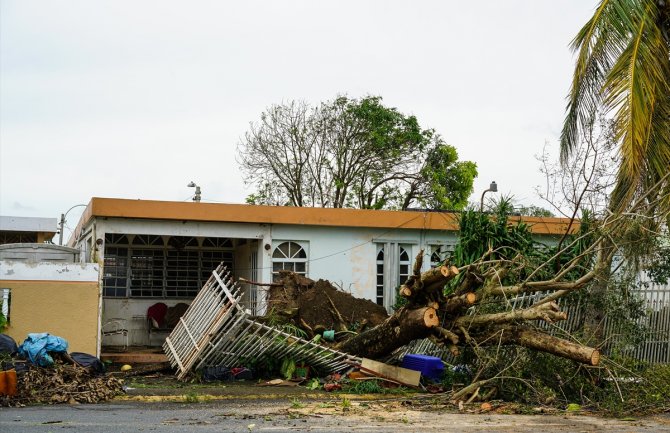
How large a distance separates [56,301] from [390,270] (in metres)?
7.30

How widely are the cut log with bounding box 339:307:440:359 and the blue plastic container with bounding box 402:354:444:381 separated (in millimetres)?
461

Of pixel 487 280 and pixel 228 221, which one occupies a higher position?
pixel 228 221

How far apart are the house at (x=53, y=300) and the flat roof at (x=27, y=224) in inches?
657

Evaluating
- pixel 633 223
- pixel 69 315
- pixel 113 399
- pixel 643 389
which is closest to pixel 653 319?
pixel 633 223

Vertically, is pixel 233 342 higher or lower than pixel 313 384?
higher

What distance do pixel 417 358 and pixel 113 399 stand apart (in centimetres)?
490

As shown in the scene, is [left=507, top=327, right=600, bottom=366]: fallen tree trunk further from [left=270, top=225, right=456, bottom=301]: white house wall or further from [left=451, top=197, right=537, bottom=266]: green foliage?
[left=270, top=225, right=456, bottom=301]: white house wall

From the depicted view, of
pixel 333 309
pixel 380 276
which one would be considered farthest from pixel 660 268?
pixel 380 276

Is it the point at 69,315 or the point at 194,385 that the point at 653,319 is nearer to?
the point at 194,385

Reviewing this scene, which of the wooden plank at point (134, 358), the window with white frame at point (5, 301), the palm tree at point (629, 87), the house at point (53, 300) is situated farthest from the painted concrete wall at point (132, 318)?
the palm tree at point (629, 87)

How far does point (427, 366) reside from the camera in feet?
44.5

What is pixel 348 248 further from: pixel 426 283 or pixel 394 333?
pixel 426 283

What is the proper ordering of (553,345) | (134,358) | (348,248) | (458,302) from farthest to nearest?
(348,248), (134,358), (458,302), (553,345)

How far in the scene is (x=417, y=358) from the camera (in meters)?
13.7
